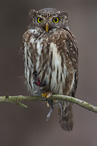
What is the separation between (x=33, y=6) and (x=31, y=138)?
167 centimetres

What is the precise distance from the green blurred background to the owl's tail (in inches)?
23.9

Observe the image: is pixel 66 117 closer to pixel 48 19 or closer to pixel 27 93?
pixel 27 93

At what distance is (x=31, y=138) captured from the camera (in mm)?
5121

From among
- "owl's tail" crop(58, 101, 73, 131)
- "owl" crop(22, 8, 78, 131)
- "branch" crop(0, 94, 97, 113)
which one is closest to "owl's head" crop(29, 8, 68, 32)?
"owl" crop(22, 8, 78, 131)

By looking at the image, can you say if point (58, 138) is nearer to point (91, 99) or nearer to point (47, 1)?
point (91, 99)

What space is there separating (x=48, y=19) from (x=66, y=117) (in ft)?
3.84

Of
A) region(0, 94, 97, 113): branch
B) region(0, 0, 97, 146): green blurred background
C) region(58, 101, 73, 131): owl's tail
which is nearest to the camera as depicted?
region(0, 94, 97, 113): branch

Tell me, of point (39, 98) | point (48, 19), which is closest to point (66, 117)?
point (39, 98)

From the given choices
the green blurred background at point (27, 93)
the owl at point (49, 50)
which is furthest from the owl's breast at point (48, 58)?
the green blurred background at point (27, 93)

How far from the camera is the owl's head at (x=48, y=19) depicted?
374cm

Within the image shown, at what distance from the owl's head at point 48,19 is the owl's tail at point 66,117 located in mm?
874

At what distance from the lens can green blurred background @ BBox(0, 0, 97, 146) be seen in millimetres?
5004

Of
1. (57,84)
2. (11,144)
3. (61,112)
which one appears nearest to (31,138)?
(11,144)

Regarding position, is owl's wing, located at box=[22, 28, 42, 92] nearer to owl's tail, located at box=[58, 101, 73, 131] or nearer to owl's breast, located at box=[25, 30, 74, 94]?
owl's breast, located at box=[25, 30, 74, 94]
